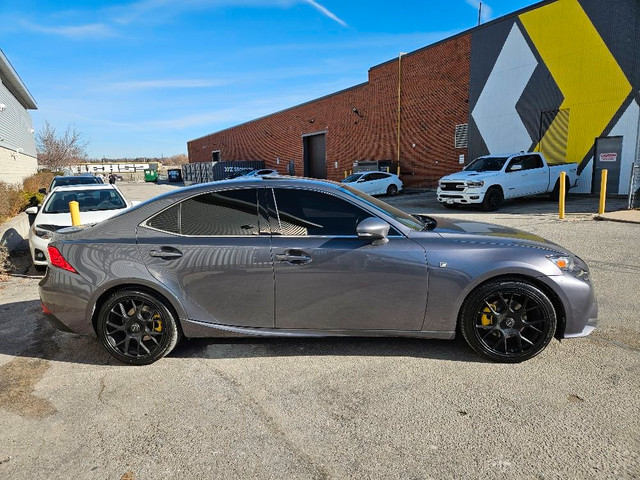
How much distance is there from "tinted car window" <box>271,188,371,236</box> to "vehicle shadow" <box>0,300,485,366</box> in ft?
3.60

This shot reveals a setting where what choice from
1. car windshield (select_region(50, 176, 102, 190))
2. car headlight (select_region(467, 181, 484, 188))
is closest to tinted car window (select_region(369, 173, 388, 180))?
car headlight (select_region(467, 181, 484, 188))

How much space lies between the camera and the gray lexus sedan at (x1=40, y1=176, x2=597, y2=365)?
10.8ft

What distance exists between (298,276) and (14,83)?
119ft

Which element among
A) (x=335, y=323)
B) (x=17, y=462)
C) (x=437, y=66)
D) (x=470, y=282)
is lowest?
(x=17, y=462)

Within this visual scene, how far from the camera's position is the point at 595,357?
3.41 meters

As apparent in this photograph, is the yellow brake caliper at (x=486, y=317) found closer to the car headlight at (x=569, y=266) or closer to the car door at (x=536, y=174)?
the car headlight at (x=569, y=266)

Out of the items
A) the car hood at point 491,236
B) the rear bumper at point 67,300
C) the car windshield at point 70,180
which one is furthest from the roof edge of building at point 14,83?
the car hood at point 491,236

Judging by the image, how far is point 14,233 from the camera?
8.91 meters

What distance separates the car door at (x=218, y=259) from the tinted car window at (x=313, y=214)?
18cm

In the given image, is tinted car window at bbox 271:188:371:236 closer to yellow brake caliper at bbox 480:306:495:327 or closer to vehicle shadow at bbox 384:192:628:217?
yellow brake caliper at bbox 480:306:495:327

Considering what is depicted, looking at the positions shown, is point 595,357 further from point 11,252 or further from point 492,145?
point 492,145

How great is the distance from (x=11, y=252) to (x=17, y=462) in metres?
7.88

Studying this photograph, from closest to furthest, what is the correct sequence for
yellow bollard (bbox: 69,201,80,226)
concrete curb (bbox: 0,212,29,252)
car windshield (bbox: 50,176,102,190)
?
yellow bollard (bbox: 69,201,80,226), concrete curb (bbox: 0,212,29,252), car windshield (bbox: 50,176,102,190)

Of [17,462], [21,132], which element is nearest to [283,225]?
[17,462]
